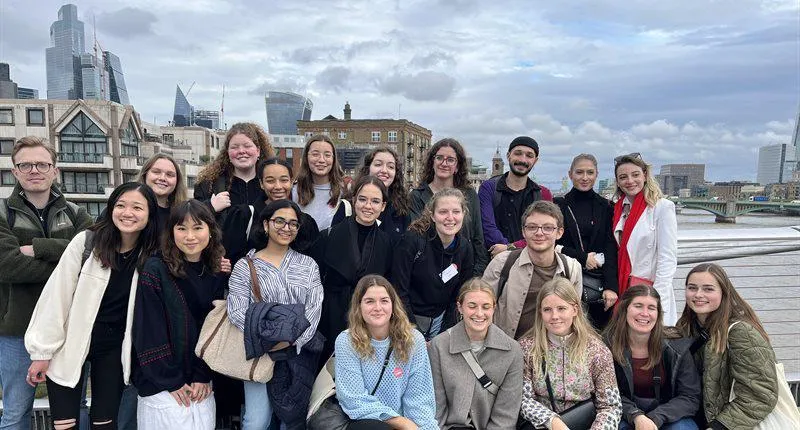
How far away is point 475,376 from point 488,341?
256 millimetres

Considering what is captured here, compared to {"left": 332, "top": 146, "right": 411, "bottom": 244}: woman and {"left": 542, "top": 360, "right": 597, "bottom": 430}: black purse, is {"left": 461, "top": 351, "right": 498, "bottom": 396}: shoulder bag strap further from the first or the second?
{"left": 332, "top": 146, "right": 411, "bottom": 244}: woman

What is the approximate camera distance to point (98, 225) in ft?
10.1

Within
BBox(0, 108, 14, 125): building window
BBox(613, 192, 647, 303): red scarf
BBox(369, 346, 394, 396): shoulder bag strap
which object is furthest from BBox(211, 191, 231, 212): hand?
BBox(0, 108, 14, 125): building window

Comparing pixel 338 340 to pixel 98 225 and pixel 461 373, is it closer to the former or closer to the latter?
pixel 461 373

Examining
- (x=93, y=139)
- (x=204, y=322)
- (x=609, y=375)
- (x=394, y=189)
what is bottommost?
(x=609, y=375)

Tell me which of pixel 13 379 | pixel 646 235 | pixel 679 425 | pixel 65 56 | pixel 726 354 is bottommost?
pixel 679 425

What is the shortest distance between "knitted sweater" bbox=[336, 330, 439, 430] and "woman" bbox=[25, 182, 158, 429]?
4.56 ft

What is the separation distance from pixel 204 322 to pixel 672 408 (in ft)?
10.5

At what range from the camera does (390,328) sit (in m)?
3.23

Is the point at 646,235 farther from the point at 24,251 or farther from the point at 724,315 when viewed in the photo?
the point at 24,251

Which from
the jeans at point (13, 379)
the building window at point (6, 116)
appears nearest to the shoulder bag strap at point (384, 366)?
the jeans at point (13, 379)

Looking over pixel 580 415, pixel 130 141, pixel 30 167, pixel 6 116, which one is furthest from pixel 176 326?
pixel 6 116

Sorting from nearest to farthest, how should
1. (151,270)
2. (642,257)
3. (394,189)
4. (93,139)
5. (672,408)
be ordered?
1. (151,270)
2. (672,408)
3. (642,257)
4. (394,189)
5. (93,139)

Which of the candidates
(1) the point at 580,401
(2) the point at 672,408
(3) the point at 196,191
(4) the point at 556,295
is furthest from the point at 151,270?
(2) the point at 672,408
